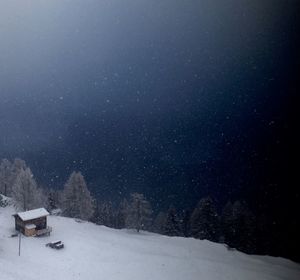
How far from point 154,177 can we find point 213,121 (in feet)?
132

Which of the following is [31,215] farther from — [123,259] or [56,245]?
[123,259]

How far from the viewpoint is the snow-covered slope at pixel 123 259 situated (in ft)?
66.6

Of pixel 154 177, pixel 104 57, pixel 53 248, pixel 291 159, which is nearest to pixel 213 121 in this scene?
pixel 154 177

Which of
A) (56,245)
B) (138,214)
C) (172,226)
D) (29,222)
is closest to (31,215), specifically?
(29,222)

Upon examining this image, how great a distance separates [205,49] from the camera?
151750 mm

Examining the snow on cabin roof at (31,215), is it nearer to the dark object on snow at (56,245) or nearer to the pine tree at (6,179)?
the dark object on snow at (56,245)

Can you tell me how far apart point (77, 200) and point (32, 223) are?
8104 millimetres

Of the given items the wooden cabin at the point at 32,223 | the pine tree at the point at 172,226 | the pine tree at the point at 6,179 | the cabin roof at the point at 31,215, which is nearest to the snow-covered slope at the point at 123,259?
the wooden cabin at the point at 32,223

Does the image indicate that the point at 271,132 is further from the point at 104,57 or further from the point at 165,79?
the point at 104,57

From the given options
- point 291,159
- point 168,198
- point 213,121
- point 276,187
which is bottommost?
point 168,198

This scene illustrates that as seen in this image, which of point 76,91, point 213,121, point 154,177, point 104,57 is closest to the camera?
point 154,177

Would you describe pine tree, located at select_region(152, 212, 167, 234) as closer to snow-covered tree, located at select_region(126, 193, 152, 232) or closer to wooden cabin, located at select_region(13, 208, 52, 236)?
snow-covered tree, located at select_region(126, 193, 152, 232)

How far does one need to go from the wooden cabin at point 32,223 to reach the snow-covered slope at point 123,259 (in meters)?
0.70

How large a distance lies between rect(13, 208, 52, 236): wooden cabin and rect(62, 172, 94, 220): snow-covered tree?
686cm
